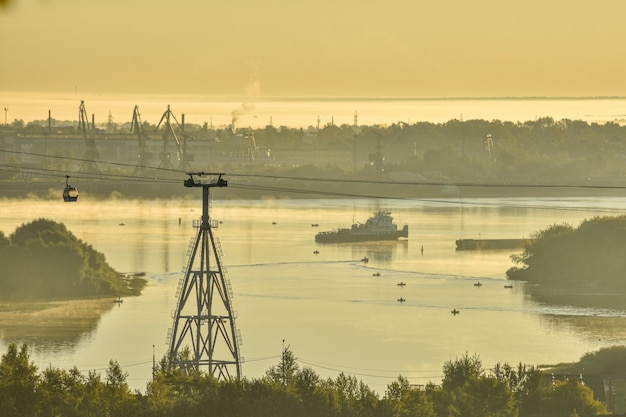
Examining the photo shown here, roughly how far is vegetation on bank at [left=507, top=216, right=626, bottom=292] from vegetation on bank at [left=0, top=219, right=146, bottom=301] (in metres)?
13.9

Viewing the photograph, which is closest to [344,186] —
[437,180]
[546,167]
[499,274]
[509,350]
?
[437,180]

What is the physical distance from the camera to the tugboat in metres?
81.1

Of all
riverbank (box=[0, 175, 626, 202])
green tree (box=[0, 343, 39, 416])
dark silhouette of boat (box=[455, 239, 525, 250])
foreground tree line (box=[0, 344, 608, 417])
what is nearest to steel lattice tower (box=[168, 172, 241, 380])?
foreground tree line (box=[0, 344, 608, 417])

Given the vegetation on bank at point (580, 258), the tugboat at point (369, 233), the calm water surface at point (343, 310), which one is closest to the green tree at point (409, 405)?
the calm water surface at point (343, 310)

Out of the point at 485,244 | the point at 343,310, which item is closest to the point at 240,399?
the point at 343,310

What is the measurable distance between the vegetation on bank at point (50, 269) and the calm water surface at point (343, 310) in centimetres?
145

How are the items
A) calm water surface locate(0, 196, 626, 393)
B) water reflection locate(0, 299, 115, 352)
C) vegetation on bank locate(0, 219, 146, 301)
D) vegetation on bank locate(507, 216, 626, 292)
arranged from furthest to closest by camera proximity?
vegetation on bank locate(507, 216, 626, 292)
vegetation on bank locate(0, 219, 146, 301)
water reflection locate(0, 299, 115, 352)
calm water surface locate(0, 196, 626, 393)

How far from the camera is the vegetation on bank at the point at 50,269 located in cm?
4984

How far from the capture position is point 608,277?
56562 millimetres

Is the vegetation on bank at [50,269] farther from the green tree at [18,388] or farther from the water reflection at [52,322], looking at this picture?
the green tree at [18,388]

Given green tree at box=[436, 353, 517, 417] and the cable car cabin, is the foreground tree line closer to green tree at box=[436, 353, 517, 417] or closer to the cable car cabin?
green tree at box=[436, 353, 517, 417]

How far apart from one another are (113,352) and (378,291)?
695 inches

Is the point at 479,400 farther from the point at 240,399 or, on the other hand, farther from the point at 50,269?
the point at 50,269

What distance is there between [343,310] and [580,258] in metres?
12.1
